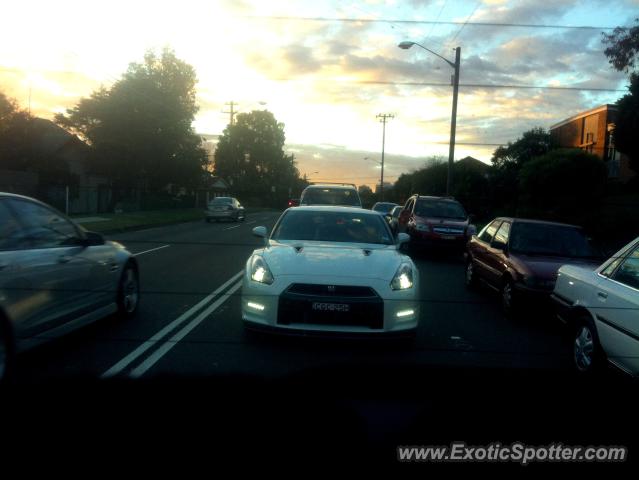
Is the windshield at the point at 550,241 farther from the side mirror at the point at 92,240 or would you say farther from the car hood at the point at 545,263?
the side mirror at the point at 92,240

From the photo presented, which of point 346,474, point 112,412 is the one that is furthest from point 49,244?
point 346,474

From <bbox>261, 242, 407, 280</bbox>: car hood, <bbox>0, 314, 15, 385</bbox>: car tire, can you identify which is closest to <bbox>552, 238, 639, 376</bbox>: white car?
<bbox>261, 242, 407, 280</bbox>: car hood

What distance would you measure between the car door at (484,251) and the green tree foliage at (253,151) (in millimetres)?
71776

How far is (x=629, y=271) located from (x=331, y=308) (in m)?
2.62

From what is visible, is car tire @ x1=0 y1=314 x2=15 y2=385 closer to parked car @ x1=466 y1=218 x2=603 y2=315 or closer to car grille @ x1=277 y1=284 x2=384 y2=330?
car grille @ x1=277 y1=284 x2=384 y2=330

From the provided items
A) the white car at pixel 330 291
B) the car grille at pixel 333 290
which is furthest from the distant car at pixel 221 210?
the car grille at pixel 333 290

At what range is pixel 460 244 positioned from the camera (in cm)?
1684

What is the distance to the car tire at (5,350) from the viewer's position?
432cm

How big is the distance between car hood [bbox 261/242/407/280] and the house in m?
32.6

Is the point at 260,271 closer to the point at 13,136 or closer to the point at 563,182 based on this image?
the point at 563,182

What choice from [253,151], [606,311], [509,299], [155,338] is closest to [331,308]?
[155,338]

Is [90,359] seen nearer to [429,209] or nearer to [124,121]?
[429,209]

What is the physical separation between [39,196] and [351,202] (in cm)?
945

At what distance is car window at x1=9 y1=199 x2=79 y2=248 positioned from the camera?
18.5 feet
